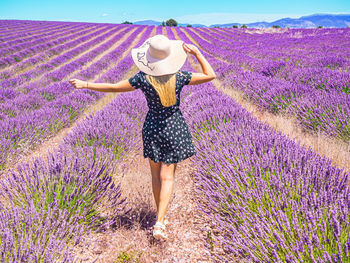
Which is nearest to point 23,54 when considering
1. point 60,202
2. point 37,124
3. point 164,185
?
point 37,124

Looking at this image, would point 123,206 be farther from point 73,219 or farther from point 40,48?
point 40,48

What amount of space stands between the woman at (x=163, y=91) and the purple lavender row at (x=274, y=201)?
1.26 ft

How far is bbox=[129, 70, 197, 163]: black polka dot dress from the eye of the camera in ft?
5.16

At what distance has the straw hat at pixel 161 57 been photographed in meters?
Answer: 1.40

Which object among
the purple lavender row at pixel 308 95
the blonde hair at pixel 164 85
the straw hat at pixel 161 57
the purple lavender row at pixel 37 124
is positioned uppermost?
the straw hat at pixel 161 57

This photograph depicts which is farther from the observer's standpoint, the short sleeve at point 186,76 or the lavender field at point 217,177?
the short sleeve at point 186,76

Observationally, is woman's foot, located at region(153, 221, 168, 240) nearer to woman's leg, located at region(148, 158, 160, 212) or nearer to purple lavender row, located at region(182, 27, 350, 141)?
woman's leg, located at region(148, 158, 160, 212)

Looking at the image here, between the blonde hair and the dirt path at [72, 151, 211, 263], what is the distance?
100 cm

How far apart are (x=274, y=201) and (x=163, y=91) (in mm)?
1034

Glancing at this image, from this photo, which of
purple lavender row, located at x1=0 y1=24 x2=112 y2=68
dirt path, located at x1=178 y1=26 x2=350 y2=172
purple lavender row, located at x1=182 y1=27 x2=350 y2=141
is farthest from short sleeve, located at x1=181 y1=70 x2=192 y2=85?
purple lavender row, located at x1=0 y1=24 x2=112 y2=68

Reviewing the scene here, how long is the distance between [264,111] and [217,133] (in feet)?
7.44

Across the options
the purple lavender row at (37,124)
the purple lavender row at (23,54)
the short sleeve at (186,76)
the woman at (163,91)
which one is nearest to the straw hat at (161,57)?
the woman at (163,91)

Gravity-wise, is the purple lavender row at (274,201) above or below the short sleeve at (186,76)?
below

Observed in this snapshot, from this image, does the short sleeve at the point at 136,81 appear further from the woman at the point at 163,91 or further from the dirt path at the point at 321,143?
the dirt path at the point at 321,143
